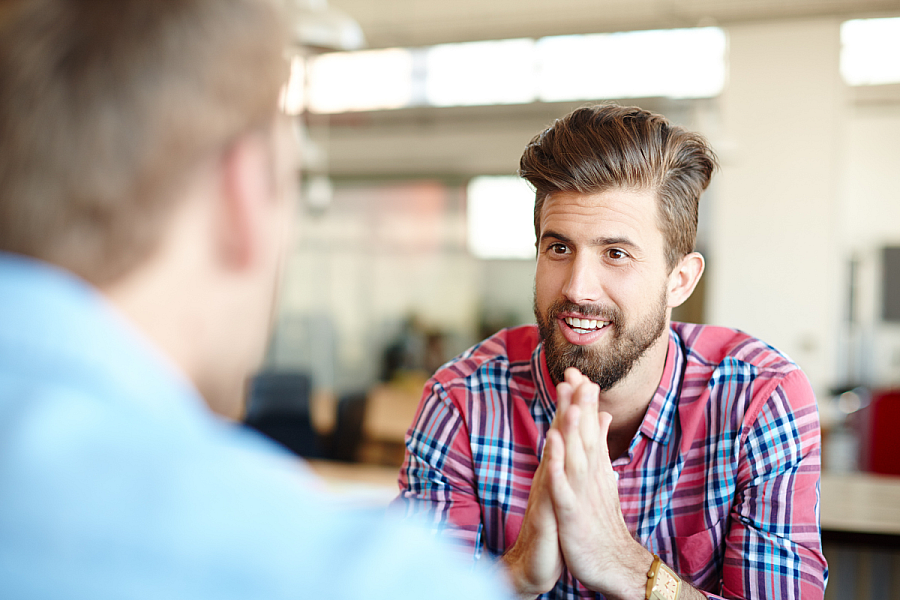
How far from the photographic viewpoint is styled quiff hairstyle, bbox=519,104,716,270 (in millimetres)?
1510

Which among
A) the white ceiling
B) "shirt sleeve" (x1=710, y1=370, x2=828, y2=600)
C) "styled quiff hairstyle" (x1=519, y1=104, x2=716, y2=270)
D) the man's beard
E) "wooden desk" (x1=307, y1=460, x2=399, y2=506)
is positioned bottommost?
"wooden desk" (x1=307, y1=460, x2=399, y2=506)

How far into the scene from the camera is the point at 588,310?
1475 millimetres

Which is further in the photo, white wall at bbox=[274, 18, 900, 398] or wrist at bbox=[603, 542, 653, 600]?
white wall at bbox=[274, 18, 900, 398]

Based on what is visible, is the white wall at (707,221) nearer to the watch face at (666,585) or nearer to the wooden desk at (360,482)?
the wooden desk at (360,482)

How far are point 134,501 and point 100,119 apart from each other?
0.81 feet

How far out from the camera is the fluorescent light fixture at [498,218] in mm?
6309

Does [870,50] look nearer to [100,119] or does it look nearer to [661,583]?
[661,583]

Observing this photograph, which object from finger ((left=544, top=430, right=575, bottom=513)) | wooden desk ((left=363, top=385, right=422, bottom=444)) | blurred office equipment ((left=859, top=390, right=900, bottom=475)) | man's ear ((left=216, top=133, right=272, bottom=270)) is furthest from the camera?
wooden desk ((left=363, top=385, right=422, bottom=444))

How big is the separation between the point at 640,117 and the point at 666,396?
572 mm

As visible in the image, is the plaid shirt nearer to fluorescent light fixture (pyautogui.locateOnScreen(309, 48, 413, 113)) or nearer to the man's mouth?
the man's mouth

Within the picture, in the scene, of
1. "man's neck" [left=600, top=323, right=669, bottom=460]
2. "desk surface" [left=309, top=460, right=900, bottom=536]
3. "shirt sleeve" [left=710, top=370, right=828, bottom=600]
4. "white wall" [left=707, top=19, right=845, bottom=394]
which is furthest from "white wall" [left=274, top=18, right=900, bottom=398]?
"shirt sleeve" [left=710, top=370, right=828, bottom=600]

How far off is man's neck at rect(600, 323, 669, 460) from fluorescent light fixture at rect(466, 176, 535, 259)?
15.4 feet

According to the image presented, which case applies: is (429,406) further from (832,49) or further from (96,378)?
(832,49)

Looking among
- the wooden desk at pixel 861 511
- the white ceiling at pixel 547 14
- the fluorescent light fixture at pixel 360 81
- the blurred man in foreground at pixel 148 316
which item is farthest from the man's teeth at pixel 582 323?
the fluorescent light fixture at pixel 360 81
